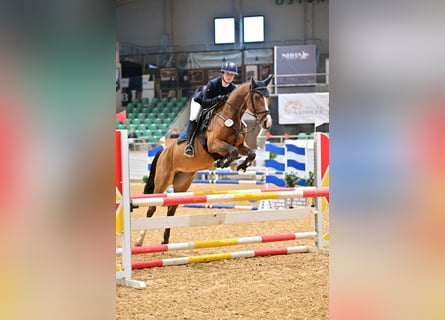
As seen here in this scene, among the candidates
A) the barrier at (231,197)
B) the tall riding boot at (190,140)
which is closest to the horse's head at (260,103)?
the tall riding boot at (190,140)

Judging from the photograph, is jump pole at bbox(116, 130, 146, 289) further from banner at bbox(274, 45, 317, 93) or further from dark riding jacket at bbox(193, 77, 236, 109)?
banner at bbox(274, 45, 317, 93)

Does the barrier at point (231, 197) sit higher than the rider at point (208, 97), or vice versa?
the rider at point (208, 97)

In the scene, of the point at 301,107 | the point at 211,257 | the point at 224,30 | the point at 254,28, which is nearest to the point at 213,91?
the point at 211,257

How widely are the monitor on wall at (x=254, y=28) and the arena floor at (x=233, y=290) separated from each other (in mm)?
14828

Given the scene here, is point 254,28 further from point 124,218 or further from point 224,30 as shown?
point 124,218

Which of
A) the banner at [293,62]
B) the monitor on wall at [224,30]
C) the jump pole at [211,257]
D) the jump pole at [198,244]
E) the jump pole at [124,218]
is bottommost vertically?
the jump pole at [211,257]

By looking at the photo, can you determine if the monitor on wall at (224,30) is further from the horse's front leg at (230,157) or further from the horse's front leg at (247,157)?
the horse's front leg at (230,157)

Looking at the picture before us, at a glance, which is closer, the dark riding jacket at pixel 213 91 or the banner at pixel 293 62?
the dark riding jacket at pixel 213 91

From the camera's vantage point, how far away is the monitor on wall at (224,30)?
18.8 metres
